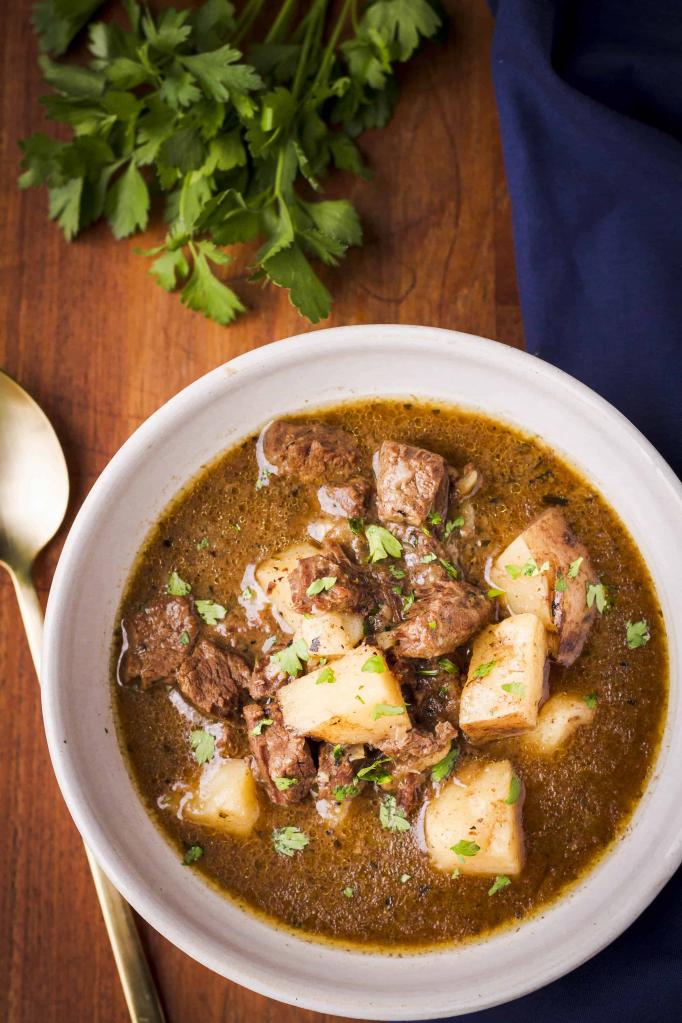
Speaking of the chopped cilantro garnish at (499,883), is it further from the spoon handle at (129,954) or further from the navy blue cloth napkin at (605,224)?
the spoon handle at (129,954)

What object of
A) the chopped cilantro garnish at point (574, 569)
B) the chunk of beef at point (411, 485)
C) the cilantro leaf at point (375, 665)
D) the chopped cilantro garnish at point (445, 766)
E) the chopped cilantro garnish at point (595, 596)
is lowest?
the chopped cilantro garnish at point (445, 766)

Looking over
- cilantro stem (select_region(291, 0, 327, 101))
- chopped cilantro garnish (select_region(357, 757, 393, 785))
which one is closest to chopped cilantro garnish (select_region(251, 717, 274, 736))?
chopped cilantro garnish (select_region(357, 757, 393, 785))

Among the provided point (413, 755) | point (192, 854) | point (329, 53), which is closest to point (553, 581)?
point (413, 755)

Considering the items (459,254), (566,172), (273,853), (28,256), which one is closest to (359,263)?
(459,254)

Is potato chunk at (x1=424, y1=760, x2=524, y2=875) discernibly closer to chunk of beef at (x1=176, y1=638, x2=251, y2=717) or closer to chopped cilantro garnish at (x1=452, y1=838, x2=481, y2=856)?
chopped cilantro garnish at (x1=452, y1=838, x2=481, y2=856)

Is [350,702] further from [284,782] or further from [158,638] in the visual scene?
[158,638]

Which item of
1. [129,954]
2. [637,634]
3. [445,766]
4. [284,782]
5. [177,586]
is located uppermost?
[637,634]

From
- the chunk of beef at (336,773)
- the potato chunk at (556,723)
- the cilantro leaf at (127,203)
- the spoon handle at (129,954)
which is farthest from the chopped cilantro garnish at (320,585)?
the cilantro leaf at (127,203)
